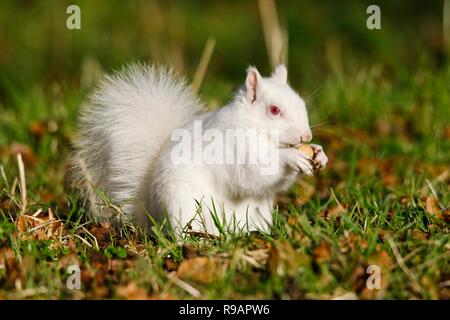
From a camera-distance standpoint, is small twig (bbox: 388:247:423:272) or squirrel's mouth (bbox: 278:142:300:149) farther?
squirrel's mouth (bbox: 278:142:300:149)

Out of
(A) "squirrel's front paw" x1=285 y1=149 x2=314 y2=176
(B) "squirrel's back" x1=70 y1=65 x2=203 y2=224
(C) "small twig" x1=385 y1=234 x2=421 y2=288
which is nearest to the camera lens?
(C) "small twig" x1=385 y1=234 x2=421 y2=288

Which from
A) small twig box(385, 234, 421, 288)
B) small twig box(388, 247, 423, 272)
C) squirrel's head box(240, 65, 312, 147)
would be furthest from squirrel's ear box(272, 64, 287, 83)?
small twig box(388, 247, 423, 272)

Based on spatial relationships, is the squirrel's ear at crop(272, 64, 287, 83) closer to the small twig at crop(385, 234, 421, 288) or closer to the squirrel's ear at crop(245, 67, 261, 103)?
the squirrel's ear at crop(245, 67, 261, 103)

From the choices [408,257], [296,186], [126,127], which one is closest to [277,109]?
[126,127]

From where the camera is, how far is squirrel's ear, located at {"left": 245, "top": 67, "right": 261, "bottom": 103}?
344 cm

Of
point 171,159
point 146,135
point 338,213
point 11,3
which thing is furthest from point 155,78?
point 11,3

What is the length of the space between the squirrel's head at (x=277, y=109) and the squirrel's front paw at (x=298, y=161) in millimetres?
45

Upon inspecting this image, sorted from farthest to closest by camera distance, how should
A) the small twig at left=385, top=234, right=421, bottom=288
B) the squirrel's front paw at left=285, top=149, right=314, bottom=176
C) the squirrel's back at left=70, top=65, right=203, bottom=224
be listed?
the squirrel's back at left=70, top=65, right=203, bottom=224 < the squirrel's front paw at left=285, top=149, right=314, bottom=176 < the small twig at left=385, top=234, right=421, bottom=288

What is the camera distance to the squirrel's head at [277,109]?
338cm

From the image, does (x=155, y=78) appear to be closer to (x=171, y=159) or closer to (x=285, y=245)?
(x=171, y=159)

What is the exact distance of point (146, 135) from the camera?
3635 millimetres

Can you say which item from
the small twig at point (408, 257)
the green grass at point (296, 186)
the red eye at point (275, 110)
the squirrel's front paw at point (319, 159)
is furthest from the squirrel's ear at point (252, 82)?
the small twig at point (408, 257)

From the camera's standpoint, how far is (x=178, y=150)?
11.3ft

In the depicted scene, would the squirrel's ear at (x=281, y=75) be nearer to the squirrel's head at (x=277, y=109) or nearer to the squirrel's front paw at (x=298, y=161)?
the squirrel's head at (x=277, y=109)
